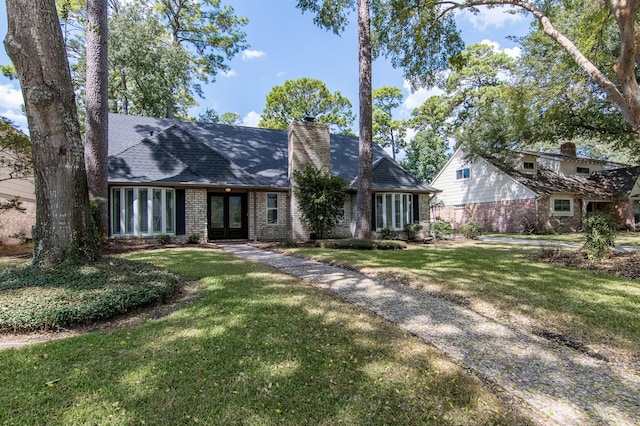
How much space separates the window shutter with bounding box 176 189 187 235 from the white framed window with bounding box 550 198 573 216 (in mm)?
21997

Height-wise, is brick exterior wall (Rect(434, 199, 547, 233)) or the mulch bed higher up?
brick exterior wall (Rect(434, 199, 547, 233))

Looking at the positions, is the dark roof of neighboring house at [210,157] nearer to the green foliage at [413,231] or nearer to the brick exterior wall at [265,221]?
the brick exterior wall at [265,221]

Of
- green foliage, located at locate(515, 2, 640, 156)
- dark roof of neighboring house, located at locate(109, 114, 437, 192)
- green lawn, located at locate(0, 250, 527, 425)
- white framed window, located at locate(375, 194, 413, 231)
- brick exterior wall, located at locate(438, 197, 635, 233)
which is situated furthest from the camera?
brick exterior wall, located at locate(438, 197, 635, 233)

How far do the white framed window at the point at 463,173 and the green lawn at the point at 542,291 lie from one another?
18426 mm

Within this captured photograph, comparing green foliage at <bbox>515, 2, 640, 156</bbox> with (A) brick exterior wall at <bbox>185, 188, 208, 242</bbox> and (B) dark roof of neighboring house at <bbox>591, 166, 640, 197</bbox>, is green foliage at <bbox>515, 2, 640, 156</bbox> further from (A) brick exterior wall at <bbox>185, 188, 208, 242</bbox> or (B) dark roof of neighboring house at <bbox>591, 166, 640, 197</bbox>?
(A) brick exterior wall at <bbox>185, 188, 208, 242</bbox>

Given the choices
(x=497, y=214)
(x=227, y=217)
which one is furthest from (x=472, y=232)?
(x=227, y=217)

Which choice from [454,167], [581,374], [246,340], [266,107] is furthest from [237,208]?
[266,107]

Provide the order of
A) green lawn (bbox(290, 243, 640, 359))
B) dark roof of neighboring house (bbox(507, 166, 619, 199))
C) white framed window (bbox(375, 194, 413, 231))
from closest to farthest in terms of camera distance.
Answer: green lawn (bbox(290, 243, 640, 359))
white framed window (bbox(375, 194, 413, 231))
dark roof of neighboring house (bbox(507, 166, 619, 199))

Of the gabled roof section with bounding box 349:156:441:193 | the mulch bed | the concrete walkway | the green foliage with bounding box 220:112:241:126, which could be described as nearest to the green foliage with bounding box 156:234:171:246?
the gabled roof section with bounding box 349:156:441:193

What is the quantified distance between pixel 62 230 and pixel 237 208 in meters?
10.1

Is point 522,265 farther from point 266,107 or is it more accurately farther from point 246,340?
point 266,107

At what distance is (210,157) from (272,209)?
357 cm

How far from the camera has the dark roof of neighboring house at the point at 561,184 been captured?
21.7m

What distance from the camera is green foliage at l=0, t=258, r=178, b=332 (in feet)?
11.8
